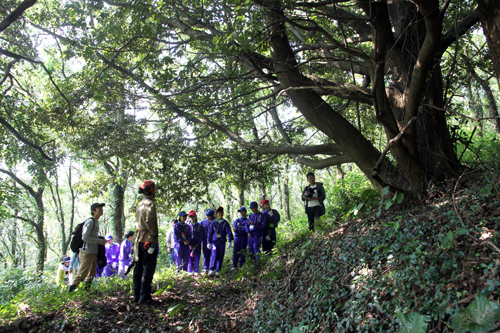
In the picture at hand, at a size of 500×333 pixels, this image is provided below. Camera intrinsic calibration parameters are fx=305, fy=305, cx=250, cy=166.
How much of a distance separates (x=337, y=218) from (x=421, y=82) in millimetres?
3469

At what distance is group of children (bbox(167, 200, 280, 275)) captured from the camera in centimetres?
952

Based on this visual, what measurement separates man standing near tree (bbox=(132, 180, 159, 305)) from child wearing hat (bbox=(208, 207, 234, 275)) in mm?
3541

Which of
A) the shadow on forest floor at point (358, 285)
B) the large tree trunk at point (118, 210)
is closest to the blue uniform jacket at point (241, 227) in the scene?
the shadow on forest floor at point (358, 285)

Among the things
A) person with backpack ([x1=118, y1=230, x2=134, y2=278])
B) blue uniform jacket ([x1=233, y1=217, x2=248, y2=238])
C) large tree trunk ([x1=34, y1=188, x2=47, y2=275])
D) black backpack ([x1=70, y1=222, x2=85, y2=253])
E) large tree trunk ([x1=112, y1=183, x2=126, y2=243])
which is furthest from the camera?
large tree trunk ([x1=34, y1=188, x2=47, y2=275])

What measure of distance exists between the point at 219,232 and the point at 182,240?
4.71ft

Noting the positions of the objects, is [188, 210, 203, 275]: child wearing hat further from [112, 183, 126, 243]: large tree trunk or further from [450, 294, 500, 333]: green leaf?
[450, 294, 500, 333]: green leaf

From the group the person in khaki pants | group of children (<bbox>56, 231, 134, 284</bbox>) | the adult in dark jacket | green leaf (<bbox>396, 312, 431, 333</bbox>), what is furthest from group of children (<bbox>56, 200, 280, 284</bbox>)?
green leaf (<bbox>396, 312, 431, 333</bbox>)

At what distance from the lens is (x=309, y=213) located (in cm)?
882

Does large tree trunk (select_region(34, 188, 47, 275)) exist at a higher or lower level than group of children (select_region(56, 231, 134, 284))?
higher

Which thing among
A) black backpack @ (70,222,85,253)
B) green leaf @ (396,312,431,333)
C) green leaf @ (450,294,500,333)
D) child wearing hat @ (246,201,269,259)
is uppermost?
black backpack @ (70,222,85,253)

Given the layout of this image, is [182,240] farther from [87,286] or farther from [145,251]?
[145,251]

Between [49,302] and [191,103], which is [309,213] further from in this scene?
[49,302]

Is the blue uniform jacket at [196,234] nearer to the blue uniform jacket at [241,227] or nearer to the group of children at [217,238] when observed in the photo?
the group of children at [217,238]

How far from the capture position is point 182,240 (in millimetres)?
10148
